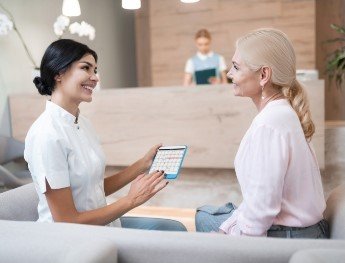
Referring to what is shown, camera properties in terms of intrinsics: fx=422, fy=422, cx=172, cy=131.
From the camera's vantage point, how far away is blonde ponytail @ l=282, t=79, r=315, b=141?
1344 millimetres

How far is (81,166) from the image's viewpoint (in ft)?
4.83

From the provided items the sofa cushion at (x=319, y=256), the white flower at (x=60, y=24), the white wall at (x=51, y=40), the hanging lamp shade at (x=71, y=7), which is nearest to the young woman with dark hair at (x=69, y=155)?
the sofa cushion at (x=319, y=256)

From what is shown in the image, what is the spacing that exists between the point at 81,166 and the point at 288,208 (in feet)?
2.31

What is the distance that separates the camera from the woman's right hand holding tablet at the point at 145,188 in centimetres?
143

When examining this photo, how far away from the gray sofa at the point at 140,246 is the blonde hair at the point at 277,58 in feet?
1.64

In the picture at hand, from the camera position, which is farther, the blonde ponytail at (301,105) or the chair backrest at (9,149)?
the chair backrest at (9,149)

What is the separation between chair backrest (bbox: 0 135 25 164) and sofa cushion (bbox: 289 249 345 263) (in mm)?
3350

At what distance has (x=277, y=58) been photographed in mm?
1301

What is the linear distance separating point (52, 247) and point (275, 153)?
0.63 m

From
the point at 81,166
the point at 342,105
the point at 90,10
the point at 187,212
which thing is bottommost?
the point at 187,212

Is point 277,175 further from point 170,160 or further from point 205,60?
point 205,60

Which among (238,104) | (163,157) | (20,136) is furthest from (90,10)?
(163,157)

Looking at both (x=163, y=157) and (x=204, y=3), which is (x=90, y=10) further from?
(x=163, y=157)

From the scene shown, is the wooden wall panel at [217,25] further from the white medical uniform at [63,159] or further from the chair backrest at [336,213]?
the white medical uniform at [63,159]
